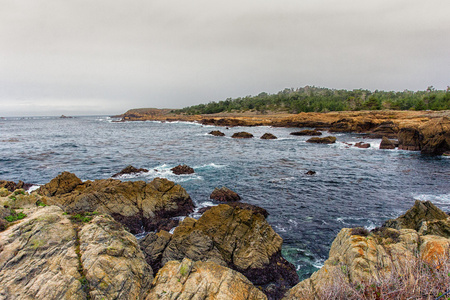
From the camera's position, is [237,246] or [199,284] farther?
[237,246]

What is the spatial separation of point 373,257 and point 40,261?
9.37 m

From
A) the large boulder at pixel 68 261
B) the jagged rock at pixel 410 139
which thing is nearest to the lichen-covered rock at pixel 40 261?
the large boulder at pixel 68 261

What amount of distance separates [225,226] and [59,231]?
6755mm

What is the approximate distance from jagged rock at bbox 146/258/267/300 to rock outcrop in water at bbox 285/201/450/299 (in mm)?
1828

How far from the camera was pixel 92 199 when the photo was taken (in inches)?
569

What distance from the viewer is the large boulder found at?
5.40 m

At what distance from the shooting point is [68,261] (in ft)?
19.8

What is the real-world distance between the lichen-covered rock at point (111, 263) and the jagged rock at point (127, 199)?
690 cm

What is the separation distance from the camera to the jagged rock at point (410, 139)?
120 ft

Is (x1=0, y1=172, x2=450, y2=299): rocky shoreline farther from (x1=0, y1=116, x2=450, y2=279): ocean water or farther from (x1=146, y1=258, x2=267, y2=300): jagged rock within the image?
(x1=0, y1=116, x2=450, y2=279): ocean water

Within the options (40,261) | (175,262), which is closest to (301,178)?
(175,262)

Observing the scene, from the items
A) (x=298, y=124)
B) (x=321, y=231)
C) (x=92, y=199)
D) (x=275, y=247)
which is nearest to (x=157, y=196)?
(x=92, y=199)

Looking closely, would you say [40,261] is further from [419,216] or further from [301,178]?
[301,178]

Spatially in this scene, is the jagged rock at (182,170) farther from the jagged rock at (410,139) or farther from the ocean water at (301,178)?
the jagged rock at (410,139)
